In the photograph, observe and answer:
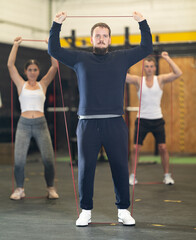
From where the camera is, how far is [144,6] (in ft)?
32.8

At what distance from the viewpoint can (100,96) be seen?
3508 millimetres

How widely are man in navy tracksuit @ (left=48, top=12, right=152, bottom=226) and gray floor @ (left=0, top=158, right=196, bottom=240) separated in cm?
31

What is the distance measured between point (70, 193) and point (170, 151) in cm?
461

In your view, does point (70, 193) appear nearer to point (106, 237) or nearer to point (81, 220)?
point (81, 220)

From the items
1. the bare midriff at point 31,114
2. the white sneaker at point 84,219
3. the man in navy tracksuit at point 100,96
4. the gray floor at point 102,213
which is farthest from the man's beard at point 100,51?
the bare midriff at point 31,114

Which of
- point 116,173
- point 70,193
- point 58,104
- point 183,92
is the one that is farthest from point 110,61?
point 58,104

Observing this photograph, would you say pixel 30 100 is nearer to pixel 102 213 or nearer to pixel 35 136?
pixel 35 136

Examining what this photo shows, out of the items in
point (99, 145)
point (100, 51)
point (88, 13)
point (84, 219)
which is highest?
point (88, 13)

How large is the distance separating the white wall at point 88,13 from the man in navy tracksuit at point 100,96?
627 centimetres

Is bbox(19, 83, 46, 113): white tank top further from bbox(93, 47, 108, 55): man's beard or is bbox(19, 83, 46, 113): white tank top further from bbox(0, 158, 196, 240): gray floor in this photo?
bbox(93, 47, 108, 55): man's beard

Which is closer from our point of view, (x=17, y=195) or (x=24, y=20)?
(x=17, y=195)

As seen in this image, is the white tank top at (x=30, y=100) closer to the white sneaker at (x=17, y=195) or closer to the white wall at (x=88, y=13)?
the white sneaker at (x=17, y=195)

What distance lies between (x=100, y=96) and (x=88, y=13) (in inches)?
285

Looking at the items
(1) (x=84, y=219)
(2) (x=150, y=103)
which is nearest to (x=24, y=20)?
(2) (x=150, y=103)
